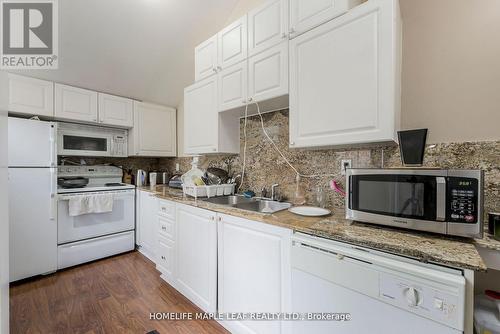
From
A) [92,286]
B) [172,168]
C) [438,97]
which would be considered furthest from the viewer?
[172,168]

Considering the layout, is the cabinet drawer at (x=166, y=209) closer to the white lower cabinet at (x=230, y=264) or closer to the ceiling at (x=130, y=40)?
the white lower cabinet at (x=230, y=264)

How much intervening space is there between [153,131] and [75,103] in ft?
3.16

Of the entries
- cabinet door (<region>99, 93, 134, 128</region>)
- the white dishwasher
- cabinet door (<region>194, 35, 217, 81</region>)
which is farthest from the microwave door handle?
cabinet door (<region>99, 93, 134, 128</region>)

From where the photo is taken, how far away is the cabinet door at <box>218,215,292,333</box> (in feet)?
3.96

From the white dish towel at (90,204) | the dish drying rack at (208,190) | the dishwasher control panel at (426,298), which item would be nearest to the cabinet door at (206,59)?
the dish drying rack at (208,190)

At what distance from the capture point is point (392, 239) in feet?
2.96

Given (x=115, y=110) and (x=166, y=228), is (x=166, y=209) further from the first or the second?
(x=115, y=110)

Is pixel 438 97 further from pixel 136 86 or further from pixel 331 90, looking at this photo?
pixel 136 86

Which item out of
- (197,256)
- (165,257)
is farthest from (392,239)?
(165,257)

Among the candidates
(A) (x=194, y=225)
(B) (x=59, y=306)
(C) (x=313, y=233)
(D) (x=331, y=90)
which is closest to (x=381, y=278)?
(C) (x=313, y=233)

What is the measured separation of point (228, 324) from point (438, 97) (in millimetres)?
1997

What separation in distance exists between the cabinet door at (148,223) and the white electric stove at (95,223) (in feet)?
0.64

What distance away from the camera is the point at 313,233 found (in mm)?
1077

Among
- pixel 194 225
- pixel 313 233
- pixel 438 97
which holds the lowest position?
pixel 194 225
